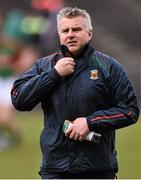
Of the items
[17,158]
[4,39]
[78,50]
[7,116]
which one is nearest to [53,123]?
[78,50]

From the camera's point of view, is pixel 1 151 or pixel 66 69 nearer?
pixel 66 69

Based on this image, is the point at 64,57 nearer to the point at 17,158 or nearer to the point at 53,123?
the point at 53,123

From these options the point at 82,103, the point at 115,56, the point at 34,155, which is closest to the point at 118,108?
the point at 82,103

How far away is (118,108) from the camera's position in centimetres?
543

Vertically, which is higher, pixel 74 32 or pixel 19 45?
pixel 74 32

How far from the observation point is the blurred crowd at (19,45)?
41.3 ft

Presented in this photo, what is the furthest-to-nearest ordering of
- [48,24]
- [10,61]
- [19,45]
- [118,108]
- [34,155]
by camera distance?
[48,24], [19,45], [10,61], [34,155], [118,108]

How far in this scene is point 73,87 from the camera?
5.41m

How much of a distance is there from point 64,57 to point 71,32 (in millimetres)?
182

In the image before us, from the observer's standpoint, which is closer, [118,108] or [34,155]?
[118,108]

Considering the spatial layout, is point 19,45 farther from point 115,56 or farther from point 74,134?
point 74,134

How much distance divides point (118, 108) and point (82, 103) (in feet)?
0.78

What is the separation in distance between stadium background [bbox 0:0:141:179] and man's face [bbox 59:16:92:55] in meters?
4.39

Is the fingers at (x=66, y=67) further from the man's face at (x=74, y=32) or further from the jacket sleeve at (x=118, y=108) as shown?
the jacket sleeve at (x=118, y=108)
